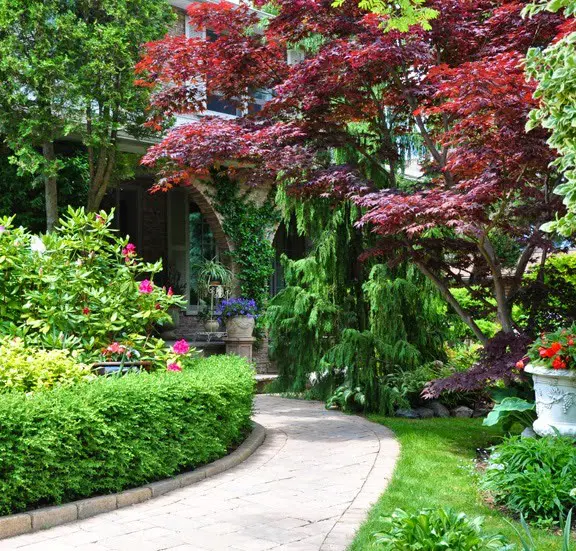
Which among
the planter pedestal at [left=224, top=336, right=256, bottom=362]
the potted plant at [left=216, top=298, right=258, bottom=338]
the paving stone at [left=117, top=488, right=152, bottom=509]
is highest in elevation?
the potted plant at [left=216, top=298, right=258, bottom=338]

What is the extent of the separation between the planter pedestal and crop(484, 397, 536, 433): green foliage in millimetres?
6616

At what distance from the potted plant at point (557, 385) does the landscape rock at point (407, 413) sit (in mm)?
3425

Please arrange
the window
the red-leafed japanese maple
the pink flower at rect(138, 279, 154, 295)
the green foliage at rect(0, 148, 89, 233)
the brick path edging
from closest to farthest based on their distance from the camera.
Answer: the brick path edging, the red-leafed japanese maple, the pink flower at rect(138, 279, 154, 295), the green foliage at rect(0, 148, 89, 233), the window

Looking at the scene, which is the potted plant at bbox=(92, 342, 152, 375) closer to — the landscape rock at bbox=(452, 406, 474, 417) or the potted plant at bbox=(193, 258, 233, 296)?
the landscape rock at bbox=(452, 406, 474, 417)

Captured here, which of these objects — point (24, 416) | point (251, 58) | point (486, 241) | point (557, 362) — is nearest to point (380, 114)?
point (251, 58)

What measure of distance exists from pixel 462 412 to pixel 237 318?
475 centimetres

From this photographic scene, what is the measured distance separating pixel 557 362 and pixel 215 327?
8.79 m

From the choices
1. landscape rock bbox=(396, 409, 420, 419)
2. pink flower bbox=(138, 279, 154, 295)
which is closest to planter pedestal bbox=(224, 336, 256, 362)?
landscape rock bbox=(396, 409, 420, 419)

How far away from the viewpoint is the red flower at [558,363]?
5246 millimetres

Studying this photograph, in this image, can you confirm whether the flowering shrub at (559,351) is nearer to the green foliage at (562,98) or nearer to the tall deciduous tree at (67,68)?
the green foliage at (562,98)

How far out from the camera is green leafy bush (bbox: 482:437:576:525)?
450cm

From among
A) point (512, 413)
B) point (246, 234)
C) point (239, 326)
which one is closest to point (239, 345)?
point (239, 326)

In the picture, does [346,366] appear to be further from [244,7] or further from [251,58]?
[244,7]

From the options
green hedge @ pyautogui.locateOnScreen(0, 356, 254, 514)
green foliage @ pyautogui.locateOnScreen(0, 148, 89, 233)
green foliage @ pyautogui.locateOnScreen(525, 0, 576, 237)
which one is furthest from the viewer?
green foliage @ pyautogui.locateOnScreen(0, 148, 89, 233)
